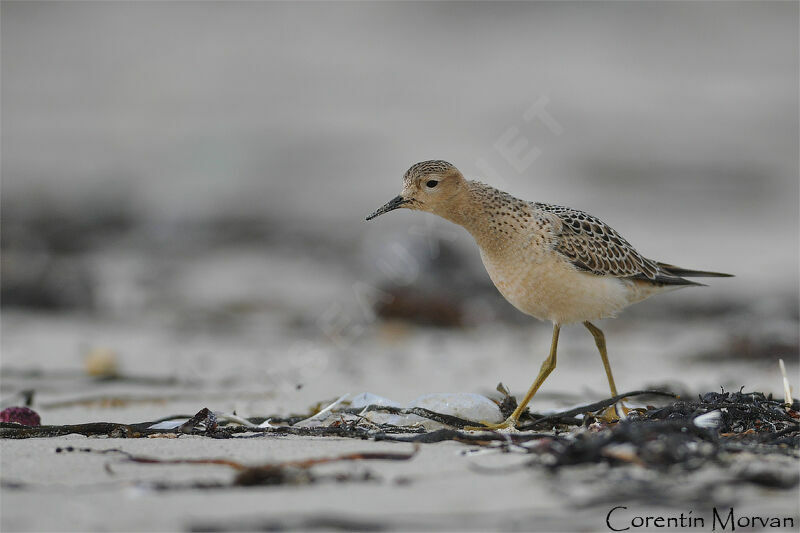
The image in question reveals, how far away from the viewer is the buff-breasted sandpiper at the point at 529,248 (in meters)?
3.80

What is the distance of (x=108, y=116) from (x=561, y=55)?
29.9 ft

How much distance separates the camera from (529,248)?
382 cm

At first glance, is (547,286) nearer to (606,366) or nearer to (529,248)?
(529,248)

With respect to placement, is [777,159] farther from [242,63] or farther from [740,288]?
[242,63]

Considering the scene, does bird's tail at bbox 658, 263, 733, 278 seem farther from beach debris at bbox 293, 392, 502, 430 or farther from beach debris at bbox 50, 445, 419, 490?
beach debris at bbox 50, 445, 419, 490

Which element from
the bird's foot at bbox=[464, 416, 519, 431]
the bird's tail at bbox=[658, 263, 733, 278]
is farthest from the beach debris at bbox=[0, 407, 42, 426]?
the bird's tail at bbox=[658, 263, 733, 278]

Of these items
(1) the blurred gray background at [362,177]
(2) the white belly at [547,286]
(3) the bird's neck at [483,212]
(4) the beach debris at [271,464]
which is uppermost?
(1) the blurred gray background at [362,177]

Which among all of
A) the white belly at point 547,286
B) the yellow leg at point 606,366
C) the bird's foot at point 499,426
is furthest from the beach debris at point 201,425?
the yellow leg at point 606,366

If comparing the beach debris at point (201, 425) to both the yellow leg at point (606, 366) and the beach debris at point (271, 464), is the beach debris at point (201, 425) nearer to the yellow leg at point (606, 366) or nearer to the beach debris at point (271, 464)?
the beach debris at point (271, 464)

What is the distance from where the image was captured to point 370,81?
58.5 feet

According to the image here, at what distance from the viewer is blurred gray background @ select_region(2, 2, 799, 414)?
633 cm

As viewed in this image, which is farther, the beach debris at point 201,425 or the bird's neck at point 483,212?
the bird's neck at point 483,212

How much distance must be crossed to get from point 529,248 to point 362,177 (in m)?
10.4

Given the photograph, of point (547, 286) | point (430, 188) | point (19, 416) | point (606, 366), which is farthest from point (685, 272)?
point (19, 416)
